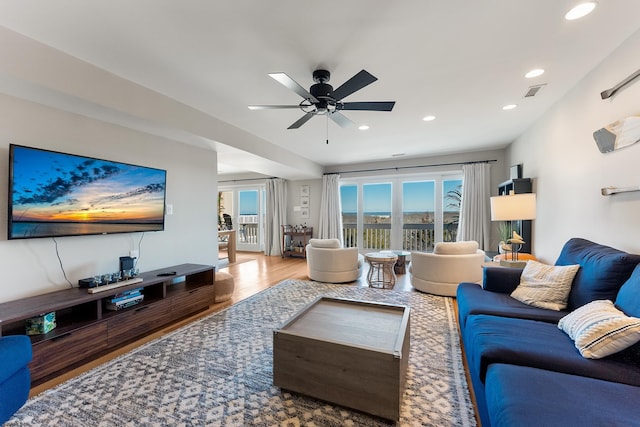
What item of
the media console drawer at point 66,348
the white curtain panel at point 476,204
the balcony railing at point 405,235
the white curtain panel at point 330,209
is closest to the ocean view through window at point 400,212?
the balcony railing at point 405,235

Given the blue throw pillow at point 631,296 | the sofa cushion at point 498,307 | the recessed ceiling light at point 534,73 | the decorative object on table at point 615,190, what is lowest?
the sofa cushion at point 498,307

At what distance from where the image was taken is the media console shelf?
1903mm

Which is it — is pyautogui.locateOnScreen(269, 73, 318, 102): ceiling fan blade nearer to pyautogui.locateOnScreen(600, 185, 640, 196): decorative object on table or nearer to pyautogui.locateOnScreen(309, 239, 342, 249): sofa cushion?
pyautogui.locateOnScreen(600, 185, 640, 196): decorative object on table

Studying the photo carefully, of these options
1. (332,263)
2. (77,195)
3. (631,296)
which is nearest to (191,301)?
(77,195)

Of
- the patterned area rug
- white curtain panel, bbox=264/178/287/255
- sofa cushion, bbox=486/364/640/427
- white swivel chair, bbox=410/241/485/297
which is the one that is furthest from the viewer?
Result: white curtain panel, bbox=264/178/287/255

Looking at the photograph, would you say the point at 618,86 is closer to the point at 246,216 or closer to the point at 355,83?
the point at 355,83

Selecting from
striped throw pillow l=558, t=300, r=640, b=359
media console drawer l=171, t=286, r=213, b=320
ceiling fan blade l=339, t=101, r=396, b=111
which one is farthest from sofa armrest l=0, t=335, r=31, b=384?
striped throw pillow l=558, t=300, r=640, b=359

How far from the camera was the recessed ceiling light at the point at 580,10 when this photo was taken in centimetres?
162

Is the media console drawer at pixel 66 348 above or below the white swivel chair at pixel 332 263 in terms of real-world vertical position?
below

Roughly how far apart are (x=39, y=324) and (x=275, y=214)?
18.0ft

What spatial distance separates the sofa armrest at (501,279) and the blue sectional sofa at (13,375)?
343 centimetres

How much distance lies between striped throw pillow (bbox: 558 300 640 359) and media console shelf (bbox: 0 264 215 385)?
3.28 meters

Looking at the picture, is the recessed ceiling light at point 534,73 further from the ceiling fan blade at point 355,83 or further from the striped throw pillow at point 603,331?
the striped throw pillow at point 603,331

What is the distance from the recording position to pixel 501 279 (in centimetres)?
248
